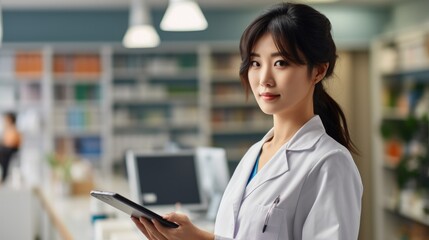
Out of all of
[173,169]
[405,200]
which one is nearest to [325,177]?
[173,169]

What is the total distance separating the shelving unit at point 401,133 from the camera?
700 centimetres

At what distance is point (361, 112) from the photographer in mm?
9070

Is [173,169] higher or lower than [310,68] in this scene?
lower

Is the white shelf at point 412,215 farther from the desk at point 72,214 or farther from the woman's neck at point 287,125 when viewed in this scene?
the woman's neck at point 287,125

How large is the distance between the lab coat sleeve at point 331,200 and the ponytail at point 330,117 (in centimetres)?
18

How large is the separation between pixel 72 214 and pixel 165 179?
102cm

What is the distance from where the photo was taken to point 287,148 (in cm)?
156

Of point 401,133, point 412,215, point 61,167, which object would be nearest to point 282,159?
point 61,167

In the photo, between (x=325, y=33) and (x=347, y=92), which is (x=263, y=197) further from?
(x=347, y=92)

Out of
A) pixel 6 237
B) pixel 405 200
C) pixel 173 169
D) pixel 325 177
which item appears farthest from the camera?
pixel 405 200

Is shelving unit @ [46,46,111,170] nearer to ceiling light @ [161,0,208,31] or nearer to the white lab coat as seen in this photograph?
ceiling light @ [161,0,208,31]

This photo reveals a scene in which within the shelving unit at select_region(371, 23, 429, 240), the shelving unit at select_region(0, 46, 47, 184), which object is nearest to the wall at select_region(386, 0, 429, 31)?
the shelving unit at select_region(371, 23, 429, 240)

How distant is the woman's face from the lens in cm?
152

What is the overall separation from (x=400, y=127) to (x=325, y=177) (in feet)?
20.2
